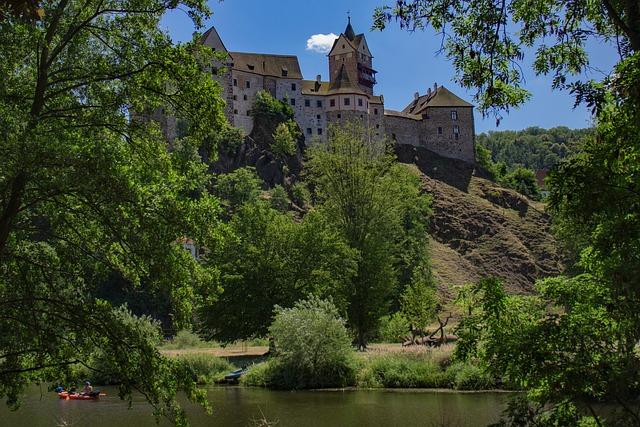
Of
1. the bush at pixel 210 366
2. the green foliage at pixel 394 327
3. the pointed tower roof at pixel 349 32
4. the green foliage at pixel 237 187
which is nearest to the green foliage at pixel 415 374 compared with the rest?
the bush at pixel 210 366

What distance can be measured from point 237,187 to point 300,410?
5040 cm

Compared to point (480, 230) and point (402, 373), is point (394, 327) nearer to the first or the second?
point (402, 373)

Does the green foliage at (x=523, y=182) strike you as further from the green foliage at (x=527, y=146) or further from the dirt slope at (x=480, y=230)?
the green foliage at (x=527, y=146)

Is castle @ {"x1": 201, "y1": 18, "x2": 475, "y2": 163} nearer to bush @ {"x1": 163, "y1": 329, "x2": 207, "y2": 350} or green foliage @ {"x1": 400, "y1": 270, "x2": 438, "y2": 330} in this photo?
bush @ {"x1": 163, "y1": 329, "x2": 207, "y2": 350}

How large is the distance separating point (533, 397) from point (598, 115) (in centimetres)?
346

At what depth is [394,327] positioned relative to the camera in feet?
135

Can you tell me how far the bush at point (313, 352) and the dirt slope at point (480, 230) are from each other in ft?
129

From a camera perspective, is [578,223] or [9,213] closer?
[578,223]

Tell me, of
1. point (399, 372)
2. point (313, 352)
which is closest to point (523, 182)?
point (399, 372)

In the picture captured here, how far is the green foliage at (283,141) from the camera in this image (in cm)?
8319

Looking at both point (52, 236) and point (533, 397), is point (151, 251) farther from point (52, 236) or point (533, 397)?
point (533, 397)

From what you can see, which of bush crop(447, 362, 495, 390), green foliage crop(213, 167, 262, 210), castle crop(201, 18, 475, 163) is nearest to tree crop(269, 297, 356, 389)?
bush crop(447, 362, 495, 390)

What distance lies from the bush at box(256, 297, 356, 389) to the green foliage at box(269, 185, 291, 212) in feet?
140

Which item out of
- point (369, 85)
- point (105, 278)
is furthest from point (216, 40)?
point (105, 278)
